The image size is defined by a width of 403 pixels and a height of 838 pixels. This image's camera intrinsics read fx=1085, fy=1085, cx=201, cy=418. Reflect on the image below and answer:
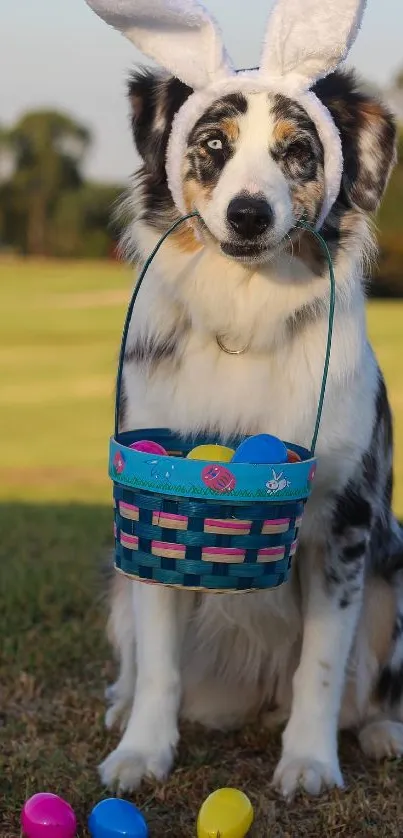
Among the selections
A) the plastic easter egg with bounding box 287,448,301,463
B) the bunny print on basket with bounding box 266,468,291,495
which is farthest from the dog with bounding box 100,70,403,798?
the bunny print on basket with bounding box 266,468,291,495

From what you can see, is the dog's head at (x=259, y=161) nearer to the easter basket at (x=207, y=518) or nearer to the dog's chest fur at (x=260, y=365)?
the dog's chest fur at (x=260, y=365)

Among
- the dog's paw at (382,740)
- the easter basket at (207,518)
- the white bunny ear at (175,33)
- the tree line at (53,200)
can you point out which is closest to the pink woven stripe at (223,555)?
the easter basket at (207,518)

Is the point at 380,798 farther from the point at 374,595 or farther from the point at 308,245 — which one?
the point at 308,245

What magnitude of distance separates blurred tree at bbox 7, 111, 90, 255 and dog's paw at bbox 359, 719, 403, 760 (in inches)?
990

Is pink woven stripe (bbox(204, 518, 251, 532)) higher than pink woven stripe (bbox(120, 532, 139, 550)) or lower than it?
higher

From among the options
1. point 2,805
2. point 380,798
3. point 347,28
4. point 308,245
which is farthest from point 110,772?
point 347,28

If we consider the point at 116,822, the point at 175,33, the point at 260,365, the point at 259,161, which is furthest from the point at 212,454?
the point at 175,33

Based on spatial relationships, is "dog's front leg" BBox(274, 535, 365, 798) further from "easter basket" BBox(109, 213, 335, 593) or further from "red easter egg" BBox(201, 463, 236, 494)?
"red easter egg" BBox(201, 463, 236, 494)

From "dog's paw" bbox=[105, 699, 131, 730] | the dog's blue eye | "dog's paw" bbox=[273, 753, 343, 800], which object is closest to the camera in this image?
the dog's blue eye

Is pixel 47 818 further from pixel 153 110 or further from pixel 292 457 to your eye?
pixel 153 110

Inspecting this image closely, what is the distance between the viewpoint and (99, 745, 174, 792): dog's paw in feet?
9.84

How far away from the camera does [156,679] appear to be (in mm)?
3199

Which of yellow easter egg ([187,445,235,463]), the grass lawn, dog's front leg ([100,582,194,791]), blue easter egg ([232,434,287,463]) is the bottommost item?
the grass lawn

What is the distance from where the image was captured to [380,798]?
9.75ft
